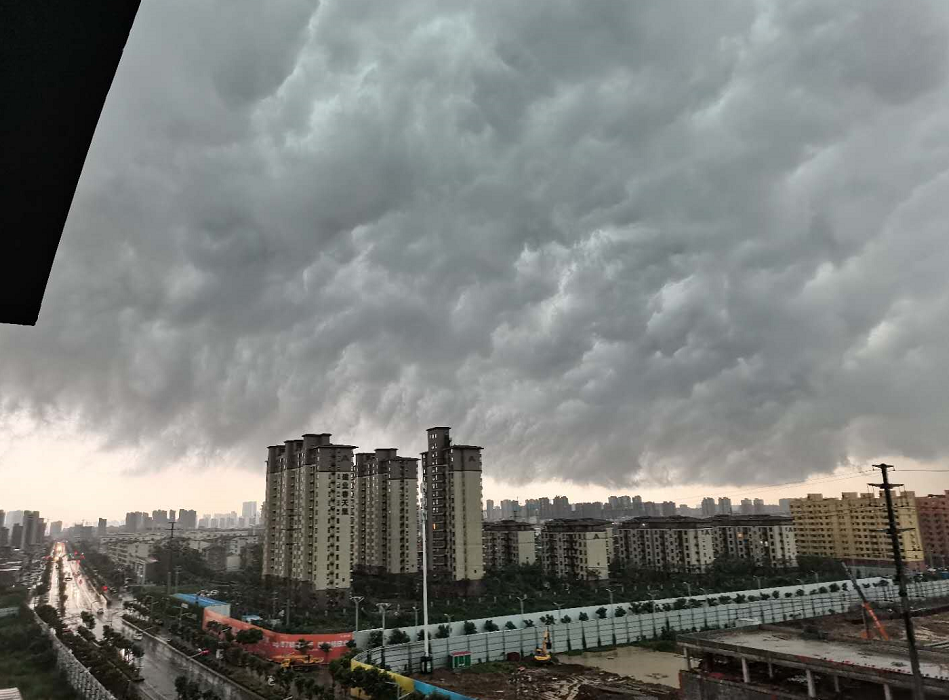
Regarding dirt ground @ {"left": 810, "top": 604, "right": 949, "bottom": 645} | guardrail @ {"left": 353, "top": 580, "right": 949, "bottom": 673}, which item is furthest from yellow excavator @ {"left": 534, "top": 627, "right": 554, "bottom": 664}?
dirt ground @ {"left": 810, "top": 604, "right": 949, "bottom": 645}

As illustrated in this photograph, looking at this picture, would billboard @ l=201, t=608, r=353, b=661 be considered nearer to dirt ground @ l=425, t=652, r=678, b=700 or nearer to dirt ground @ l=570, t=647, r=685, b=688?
dirt ground @ l=425, t=652, r=678, b=700

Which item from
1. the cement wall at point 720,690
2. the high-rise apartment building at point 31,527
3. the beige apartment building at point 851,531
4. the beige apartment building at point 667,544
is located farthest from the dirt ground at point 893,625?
the high-rise apartment building at point 31,527

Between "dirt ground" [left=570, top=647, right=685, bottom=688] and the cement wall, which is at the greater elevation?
the cement wall

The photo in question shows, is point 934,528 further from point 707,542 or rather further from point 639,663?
point 639,663

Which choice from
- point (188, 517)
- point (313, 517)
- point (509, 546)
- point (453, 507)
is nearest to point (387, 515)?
point (453, 507)

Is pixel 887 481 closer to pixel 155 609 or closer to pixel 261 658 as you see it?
pixel 261 658

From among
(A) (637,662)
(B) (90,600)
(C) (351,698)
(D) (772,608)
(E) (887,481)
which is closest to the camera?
(E) (887,481)

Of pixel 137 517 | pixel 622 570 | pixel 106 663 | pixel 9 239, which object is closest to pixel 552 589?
pixel 622 570

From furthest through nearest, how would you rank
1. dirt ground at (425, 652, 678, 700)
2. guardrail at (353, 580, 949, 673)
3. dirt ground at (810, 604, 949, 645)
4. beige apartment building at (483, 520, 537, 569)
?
beige apartment building at (483, 520, 537, 569) < guardrail at (353, 580, 949, 673) < dirt ground at (425, 652, 678, 700) < dirt ground at (810, 604, 949, 645)
